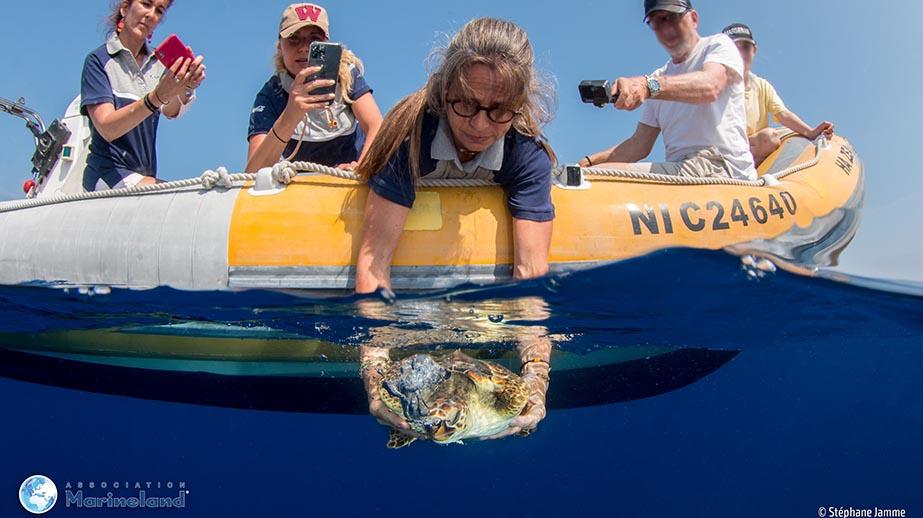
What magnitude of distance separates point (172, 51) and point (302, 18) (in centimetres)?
74

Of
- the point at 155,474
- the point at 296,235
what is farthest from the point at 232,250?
the point at 155,474

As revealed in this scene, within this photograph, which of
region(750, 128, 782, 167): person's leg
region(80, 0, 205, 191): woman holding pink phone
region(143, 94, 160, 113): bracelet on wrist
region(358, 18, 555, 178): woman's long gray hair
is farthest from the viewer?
region(750, 128, 782, 167): person's leg

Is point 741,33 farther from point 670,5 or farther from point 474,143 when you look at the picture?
point 474,143

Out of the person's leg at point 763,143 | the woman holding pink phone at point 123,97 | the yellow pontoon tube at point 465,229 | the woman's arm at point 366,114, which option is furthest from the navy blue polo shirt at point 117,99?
the person's leg at point 763,143

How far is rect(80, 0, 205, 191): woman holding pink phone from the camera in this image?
364 centimetres

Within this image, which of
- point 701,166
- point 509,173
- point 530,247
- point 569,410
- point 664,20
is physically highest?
point 664,20

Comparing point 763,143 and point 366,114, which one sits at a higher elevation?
point 763,143

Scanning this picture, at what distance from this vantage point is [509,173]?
295cm

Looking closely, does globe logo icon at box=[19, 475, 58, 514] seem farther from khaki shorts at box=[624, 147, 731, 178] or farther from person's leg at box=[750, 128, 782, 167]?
person's leg at box=[750, 128, 782, 167]

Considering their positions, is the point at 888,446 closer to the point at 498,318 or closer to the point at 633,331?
the point at 633,331

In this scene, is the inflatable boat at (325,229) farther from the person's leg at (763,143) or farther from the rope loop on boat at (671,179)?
the person's leg at (763,143)

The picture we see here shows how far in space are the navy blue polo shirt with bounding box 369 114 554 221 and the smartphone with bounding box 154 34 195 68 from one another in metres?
1.20

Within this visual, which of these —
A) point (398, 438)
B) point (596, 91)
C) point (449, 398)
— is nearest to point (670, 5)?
point (596, 91)

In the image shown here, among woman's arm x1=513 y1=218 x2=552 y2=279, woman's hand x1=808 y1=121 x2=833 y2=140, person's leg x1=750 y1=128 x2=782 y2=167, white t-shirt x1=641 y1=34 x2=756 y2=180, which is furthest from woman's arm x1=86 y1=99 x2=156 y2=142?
woman's hand x1=808 y1=121 x2=833 y2=140
